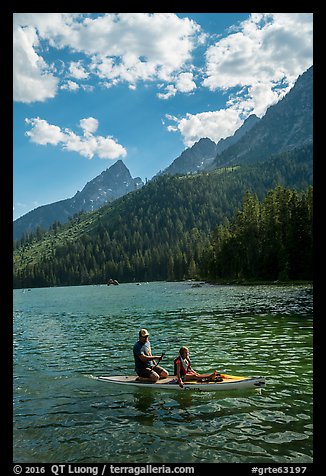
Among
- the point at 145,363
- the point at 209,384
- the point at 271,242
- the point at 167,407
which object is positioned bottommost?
the point at 167,407

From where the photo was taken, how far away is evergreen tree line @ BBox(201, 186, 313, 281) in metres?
109

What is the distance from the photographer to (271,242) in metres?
119

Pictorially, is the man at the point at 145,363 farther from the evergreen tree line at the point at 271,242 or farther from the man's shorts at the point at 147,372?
the evergreen tree line at the point at 271,242

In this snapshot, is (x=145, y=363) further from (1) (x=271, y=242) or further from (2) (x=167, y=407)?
(1) (x=271, y=242)

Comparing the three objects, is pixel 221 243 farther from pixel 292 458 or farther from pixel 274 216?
pixel 292 458

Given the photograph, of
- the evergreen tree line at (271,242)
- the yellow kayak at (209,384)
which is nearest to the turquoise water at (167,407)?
the yellow kayak at (209,384)

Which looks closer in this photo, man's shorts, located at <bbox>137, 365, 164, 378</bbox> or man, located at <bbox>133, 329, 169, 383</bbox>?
man, located at <bbox>133, 329, 169, 383</bbox>

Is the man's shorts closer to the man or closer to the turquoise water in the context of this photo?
the man

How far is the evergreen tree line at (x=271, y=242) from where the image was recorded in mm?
109312

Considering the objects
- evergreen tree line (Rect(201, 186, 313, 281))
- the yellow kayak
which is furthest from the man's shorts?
evergreen tree line (Rect(201, 186, 313, 281))

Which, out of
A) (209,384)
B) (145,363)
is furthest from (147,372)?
(209,384)
